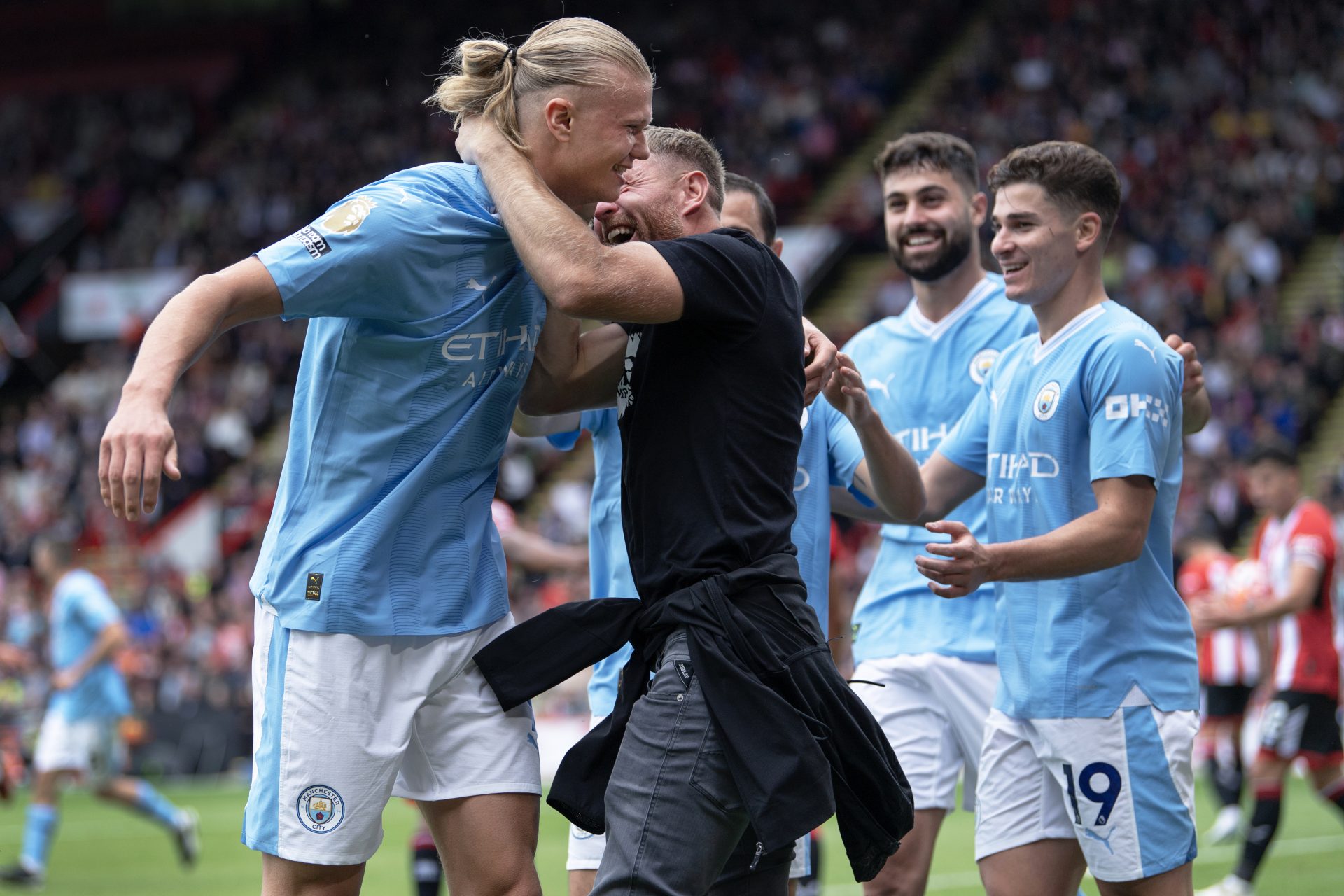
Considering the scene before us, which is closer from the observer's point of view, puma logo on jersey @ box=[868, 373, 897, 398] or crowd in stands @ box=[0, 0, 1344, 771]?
puma logo on jersey @ box=[868, 373, 897, 398]

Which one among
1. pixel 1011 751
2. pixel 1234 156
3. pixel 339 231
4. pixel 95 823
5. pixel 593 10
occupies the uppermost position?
A: pixel 593 10

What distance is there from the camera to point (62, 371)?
28266mm

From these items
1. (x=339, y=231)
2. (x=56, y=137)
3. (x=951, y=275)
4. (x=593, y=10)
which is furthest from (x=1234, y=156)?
(x=56, y=137)

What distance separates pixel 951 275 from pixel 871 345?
396 millimetres

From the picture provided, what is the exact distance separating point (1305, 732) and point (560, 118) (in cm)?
672

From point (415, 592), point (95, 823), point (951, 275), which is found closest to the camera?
point (415, 592)

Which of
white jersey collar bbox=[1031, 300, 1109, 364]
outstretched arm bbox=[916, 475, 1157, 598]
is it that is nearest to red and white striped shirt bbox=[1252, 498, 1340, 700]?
white jersey collar bbox=[1031, 300, 1109, 364]

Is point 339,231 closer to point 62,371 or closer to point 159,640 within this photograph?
point 159,640

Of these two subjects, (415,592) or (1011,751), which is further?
(1011,751)

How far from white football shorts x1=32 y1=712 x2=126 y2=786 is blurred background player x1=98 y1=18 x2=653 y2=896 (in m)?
8.63

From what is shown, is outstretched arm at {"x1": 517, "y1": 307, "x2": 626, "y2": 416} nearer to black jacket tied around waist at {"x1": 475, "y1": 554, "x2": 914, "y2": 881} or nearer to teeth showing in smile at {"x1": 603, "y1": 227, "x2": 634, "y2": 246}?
teeth showing in smile at {"x1": 603, "y1": 227, "x2": 634, "y2": 246}

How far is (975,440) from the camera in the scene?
4668 mm

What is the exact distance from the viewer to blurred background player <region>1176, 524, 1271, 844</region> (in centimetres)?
1048

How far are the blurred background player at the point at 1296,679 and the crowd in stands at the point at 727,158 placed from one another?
7256mm
